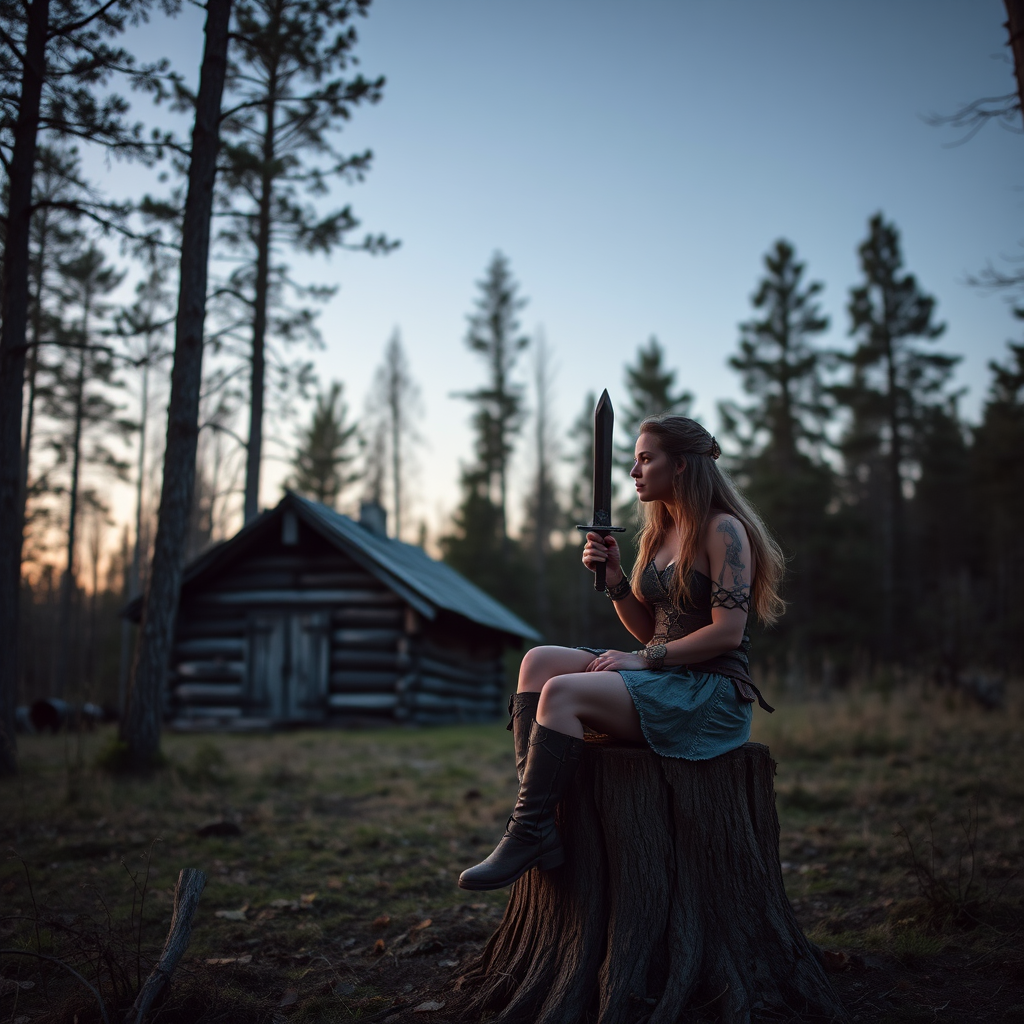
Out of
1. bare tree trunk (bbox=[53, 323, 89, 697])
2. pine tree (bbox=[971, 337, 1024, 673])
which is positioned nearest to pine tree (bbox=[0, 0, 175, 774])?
bare tree trunk (bbox=[53, 323, 89, 697])

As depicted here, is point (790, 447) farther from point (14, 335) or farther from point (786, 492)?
point (14, 335)

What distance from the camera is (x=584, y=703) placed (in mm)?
2863

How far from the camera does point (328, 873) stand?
5145 millimetres

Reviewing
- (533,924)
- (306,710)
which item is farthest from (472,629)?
(533,924)

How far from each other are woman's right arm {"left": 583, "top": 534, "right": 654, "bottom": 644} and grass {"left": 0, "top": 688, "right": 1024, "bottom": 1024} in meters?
1.64

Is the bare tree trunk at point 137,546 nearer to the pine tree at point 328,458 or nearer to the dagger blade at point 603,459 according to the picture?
the pine tree at point 328,458

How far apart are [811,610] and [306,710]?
17.1m

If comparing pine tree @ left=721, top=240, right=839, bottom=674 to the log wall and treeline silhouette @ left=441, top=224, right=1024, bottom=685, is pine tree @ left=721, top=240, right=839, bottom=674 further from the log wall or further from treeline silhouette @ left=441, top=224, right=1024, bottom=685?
the log wall

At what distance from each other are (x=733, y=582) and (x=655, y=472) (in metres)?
0.57

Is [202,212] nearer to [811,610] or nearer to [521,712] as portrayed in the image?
[521,712]

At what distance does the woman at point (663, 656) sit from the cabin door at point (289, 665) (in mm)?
11955

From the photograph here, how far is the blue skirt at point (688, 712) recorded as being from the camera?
284 centimetres

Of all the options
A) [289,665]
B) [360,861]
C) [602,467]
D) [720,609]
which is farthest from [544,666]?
[289,665]

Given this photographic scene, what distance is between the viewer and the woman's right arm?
3.22m
